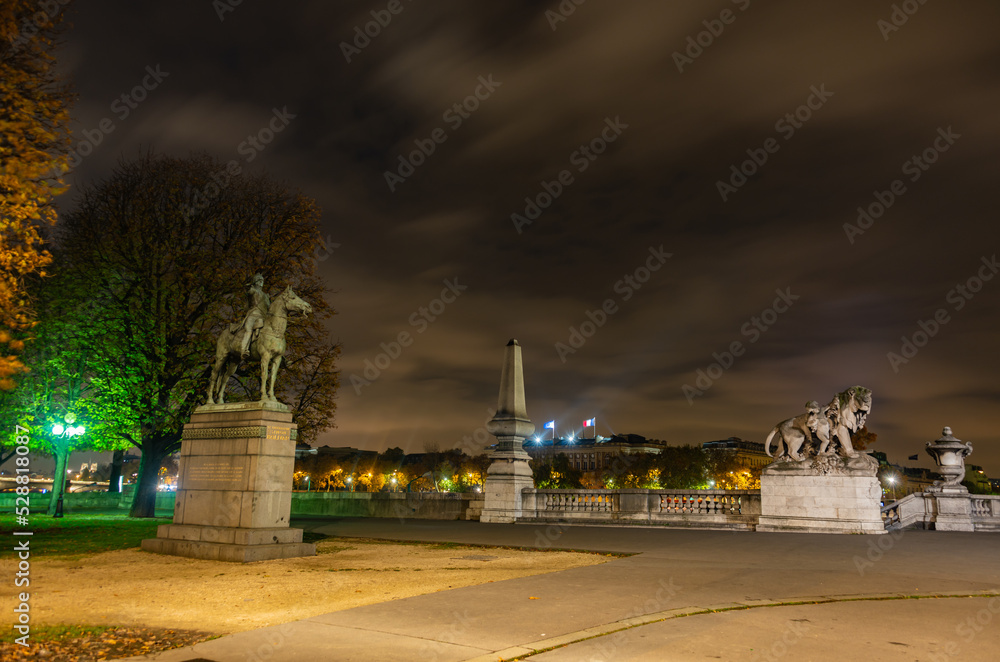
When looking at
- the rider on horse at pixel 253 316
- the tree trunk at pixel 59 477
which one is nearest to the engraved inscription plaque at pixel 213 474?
the rider on horse at pixel 253 316

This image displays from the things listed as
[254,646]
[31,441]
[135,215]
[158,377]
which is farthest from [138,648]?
[31,441]

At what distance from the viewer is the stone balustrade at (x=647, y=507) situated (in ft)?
75.6

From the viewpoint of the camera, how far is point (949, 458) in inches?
989

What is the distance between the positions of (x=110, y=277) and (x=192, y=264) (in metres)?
3.10

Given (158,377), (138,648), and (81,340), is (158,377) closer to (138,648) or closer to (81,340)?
(81,340)

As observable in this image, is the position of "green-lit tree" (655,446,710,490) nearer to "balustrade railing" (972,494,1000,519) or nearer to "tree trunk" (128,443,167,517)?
"balustrade railing" (972,494,1000,519)

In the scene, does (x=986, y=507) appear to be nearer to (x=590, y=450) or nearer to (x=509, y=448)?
(x=509, y=448)

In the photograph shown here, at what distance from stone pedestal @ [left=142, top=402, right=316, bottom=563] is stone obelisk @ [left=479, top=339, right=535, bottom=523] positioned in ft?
41.4

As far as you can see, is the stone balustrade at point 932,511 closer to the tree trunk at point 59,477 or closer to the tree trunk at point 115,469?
the tree trunk at point 59,477

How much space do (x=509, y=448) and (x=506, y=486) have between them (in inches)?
58.6

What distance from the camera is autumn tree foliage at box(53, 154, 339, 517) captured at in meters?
27.7

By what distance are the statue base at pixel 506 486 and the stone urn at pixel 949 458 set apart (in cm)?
1516

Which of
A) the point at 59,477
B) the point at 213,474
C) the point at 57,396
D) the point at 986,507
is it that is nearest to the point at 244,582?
the point at 213,474

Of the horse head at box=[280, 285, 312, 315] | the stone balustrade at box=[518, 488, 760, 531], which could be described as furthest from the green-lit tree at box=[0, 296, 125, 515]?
the stone balustrade at box=[518, 488, 760, 531]
